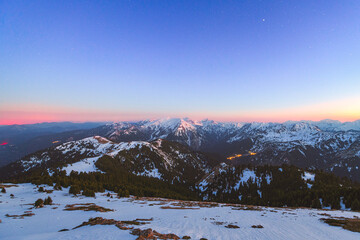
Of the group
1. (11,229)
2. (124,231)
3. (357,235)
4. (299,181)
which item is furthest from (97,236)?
(299,181)

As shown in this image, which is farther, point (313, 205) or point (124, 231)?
point (313, 205)

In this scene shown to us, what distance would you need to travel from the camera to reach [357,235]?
21562mm

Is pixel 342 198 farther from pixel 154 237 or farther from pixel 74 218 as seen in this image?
pixel 74 218

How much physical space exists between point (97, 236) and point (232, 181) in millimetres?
177308

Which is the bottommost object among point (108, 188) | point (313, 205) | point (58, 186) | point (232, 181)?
point (232, 181)

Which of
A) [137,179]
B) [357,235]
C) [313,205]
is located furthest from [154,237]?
[137,179]

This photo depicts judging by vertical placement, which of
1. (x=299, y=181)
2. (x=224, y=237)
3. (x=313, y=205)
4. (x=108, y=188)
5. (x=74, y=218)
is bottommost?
(x=299, y=181)

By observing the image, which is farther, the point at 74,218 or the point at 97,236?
the point at 74,218

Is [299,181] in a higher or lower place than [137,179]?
higher

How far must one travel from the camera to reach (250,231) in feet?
74.5

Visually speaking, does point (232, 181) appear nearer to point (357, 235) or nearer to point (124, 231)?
point (357, 235)

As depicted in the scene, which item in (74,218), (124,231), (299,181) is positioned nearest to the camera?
(124,231)

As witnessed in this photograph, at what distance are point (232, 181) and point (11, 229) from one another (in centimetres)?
17844

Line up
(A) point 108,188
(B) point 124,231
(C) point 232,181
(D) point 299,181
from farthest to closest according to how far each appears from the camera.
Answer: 1. (C) point 232,181
2. (D) point 299,181
3. (A) point 108,188
4. (B) point 124,231
